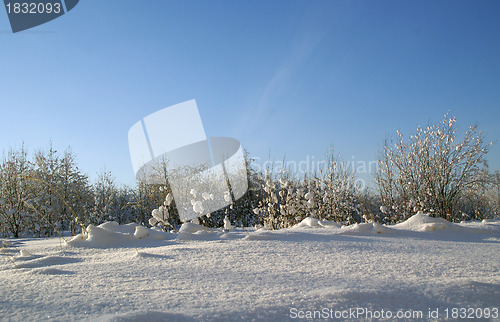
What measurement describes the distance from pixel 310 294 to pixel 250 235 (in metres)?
1.23

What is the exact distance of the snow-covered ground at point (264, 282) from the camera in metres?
0.95

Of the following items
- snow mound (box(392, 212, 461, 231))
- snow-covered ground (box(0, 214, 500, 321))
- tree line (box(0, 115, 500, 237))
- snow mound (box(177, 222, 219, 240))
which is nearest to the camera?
snow-covered ground (box(0, 214, 500, 321))

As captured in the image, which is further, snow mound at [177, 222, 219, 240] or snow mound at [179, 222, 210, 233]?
snow mound at [179, 222, 210, 233]

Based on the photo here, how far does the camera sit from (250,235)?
89.5 inches

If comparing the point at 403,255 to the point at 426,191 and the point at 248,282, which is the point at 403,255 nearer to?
the point at 248,282

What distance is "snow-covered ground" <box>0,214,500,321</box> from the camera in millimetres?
955

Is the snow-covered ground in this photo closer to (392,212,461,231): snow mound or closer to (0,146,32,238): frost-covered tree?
(392,212,461,231): snow mound

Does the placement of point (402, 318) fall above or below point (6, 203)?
below


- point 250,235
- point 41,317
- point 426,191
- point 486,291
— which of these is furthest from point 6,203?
point 426,191

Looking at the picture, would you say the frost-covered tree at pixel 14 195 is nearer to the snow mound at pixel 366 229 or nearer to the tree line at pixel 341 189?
the tree line at pixel 341 189

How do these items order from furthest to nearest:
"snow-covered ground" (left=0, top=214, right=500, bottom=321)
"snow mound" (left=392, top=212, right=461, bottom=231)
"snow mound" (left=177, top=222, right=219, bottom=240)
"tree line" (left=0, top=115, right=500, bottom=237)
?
"tree line" (left=0, top=115, right=500, bottom=237)
"snow mound" (left=392, top=212, right=461, bottom=231)
"snow mound" (left=177, top=222, right=219, bottom=240)
"snow-covered ground" (left=0, top=214, right=500, bottom=321)

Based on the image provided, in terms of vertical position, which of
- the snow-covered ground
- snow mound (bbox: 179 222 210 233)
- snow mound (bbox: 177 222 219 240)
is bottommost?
the snow-covered ground

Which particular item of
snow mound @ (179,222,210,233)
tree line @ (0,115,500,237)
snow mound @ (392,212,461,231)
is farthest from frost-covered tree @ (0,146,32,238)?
snow mound @ (392,212,461,231)

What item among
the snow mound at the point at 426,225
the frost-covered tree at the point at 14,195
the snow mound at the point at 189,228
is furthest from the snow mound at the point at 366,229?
the frost-covered tree at the point at 14,195
